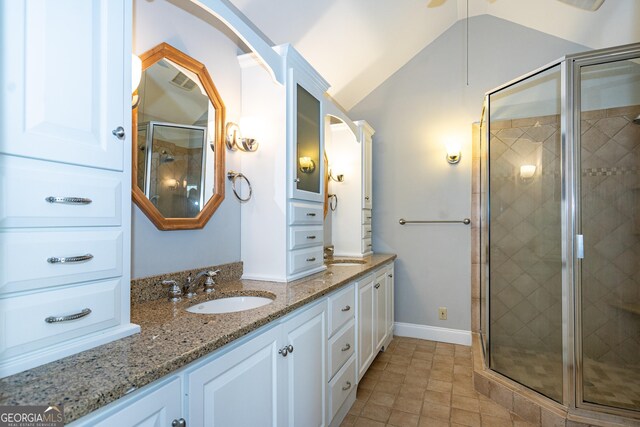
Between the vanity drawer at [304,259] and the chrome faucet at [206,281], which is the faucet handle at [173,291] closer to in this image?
the chrome faucet at [206,281]

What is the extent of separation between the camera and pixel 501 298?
256 cm

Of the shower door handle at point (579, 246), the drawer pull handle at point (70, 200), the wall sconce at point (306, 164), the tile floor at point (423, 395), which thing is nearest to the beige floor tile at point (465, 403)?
the tile floor at point (423, 395)

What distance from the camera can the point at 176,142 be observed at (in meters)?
1.56

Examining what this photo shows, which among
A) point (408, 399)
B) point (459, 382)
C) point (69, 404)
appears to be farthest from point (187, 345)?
point (459, 382)

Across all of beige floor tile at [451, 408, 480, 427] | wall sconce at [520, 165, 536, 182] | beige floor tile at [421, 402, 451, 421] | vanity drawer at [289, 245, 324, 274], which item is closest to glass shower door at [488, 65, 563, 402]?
wall sconce at [520, 165, 536, 182]

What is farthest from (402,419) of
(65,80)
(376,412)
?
(65,80)

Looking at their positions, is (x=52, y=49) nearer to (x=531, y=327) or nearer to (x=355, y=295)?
(x=355, y=295)

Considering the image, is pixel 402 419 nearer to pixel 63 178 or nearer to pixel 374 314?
pixel 374 314

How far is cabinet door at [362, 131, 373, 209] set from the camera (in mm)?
3144

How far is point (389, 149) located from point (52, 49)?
3.07m

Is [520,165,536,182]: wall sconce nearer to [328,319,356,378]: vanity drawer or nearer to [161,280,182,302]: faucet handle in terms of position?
[328,319,356,378]: vanity drawer

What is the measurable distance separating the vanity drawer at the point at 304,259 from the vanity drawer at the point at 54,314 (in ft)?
3.36

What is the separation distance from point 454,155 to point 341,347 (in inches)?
85.5

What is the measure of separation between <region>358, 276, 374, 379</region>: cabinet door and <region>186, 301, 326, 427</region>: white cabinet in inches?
24.4
